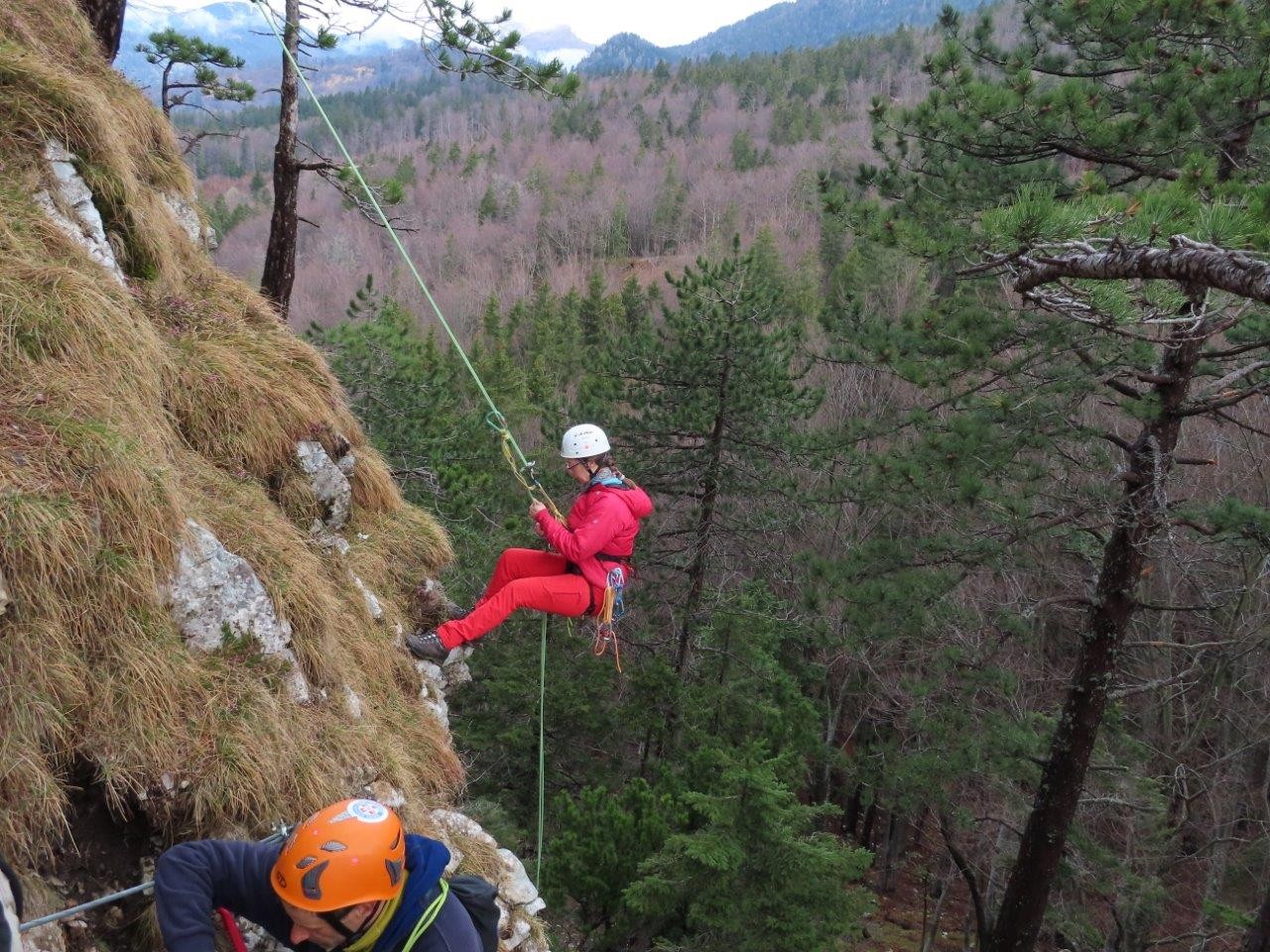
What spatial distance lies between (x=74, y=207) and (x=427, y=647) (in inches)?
127

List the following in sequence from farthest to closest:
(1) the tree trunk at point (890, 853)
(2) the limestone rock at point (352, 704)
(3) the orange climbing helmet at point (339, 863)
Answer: (1) the tree trunk at point (890, 853), (2) the limestone rock at point (352, 704), (3) the orange climbing helmet at point (339, 863)

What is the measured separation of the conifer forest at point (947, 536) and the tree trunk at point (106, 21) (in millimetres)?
1653

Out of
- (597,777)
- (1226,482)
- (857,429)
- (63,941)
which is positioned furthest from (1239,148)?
(1226,482)

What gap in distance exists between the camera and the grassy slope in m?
3.37

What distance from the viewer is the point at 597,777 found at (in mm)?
14539

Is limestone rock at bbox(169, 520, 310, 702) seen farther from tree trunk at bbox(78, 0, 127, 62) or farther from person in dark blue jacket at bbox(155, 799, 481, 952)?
tree trunk at bbox(78, 0, 127, 62)

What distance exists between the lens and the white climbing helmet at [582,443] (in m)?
5.90

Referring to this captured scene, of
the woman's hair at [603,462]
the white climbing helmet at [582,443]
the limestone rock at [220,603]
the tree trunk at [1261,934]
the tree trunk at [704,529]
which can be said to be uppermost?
the white climbing helmet at [582,443]

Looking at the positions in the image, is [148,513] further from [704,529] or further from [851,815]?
[851,815]

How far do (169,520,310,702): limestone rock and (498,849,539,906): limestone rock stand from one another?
167 centimetres

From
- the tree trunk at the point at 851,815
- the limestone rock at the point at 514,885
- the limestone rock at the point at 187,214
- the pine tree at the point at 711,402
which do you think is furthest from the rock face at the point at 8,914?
the tree trunk at the point at 851,815

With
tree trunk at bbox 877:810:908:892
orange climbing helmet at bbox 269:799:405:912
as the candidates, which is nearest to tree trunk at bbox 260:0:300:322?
orange climbing helmet at bbox 269:799:405:912

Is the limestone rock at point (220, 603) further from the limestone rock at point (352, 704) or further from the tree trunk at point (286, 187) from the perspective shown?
the tree trunk at point (286, 187)

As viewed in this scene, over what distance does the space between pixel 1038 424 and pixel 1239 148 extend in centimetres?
273
